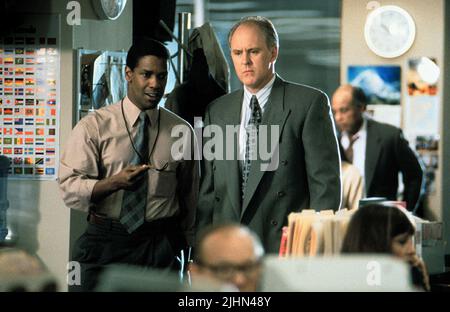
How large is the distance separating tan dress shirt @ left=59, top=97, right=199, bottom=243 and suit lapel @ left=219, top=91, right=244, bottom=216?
0.31m

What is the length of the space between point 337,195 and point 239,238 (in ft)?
2.70

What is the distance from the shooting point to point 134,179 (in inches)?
144

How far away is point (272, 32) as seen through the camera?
3.61 m

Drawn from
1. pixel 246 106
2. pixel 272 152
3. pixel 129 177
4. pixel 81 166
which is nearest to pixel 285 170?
pixel 272 152

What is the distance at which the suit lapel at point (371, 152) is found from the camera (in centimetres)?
391

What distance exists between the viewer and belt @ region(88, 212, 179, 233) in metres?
3.74

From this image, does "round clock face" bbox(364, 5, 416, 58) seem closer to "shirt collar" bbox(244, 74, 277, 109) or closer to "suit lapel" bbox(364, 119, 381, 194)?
"suit lapel" bbox(364, 119, 381, 194)

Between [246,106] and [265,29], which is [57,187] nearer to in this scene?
[246,106]

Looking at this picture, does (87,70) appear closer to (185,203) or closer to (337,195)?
(185,203)

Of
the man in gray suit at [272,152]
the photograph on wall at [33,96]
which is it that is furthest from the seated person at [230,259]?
the photograph on wall at [33,96]

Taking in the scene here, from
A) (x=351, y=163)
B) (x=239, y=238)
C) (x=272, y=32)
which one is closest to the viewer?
(x=239, y=238)

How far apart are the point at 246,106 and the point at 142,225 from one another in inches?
25.6

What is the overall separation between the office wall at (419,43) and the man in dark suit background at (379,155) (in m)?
0.11
